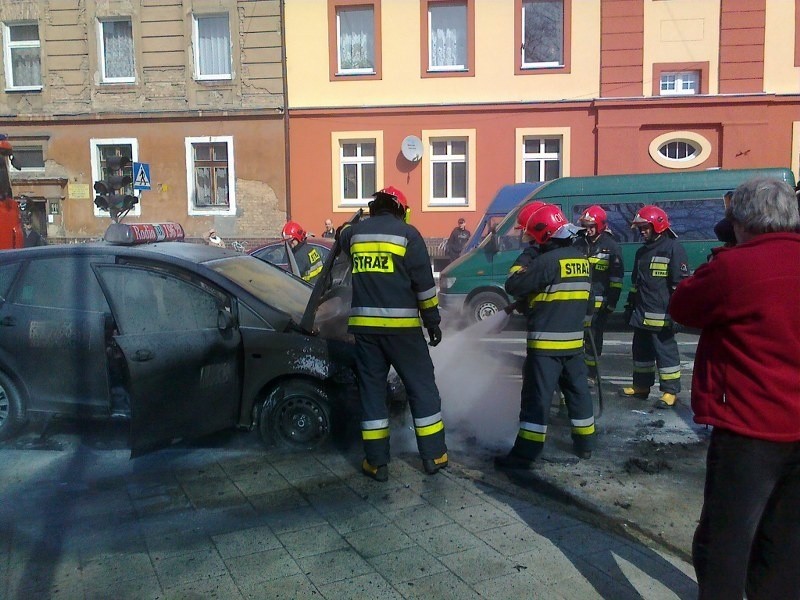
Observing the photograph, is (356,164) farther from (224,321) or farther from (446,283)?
(224,321)

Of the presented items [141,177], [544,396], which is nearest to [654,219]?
[544,396]

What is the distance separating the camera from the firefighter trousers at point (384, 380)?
14.7ft

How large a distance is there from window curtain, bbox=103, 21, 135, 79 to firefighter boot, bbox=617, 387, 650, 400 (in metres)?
17.6

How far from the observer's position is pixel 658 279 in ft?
21.3

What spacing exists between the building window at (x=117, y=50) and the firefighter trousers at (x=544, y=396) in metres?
18.4

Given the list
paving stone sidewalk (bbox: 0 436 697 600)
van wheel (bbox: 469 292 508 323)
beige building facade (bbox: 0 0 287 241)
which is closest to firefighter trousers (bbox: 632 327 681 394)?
paving stone sidewalk (bbox: 0 436 697 600)

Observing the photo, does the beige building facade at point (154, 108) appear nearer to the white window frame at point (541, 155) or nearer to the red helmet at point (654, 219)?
the white window frame at point (541, 155)

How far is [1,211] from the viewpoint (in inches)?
310

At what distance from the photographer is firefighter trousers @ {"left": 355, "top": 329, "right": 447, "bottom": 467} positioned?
4473 mm

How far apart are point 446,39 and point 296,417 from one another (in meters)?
16.1

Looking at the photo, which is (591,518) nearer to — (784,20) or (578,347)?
(578,347)

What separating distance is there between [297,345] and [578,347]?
1865 mm

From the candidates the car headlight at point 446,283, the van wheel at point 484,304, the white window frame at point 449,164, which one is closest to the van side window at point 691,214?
the van wheel at point 484,304

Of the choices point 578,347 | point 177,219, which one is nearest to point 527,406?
point 578,347
